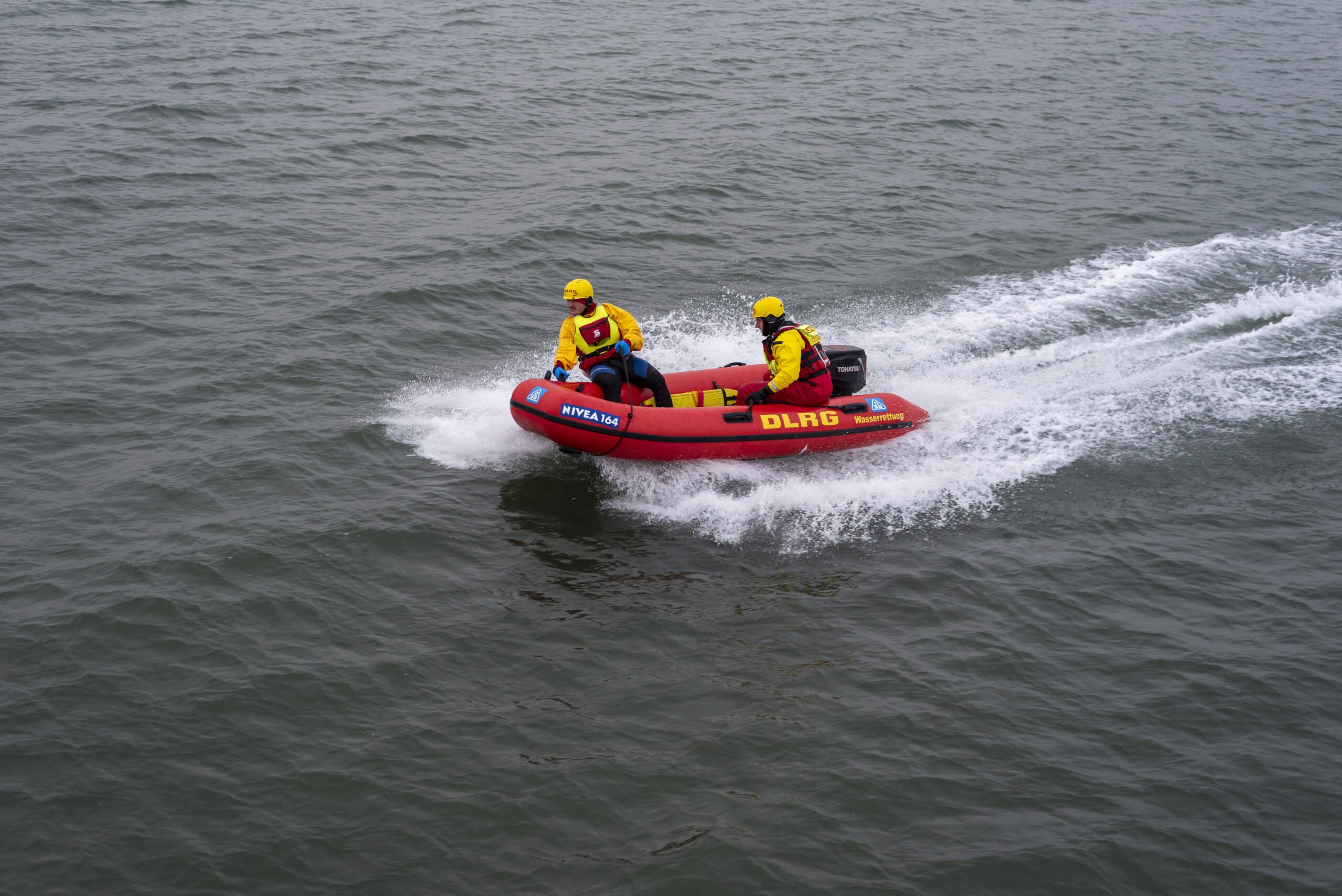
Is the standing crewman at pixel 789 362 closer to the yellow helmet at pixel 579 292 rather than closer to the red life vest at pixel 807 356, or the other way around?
the red life vest at pixel 807 356

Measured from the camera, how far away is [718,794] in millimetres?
6605

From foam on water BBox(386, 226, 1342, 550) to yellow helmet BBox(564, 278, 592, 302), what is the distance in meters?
1.46

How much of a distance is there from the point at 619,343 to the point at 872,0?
20.9 meters

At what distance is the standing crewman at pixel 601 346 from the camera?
10148 mm

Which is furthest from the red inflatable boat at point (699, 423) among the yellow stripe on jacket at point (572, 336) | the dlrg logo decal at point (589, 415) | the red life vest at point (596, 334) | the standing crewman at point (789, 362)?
the red life vest at point (596, 334)

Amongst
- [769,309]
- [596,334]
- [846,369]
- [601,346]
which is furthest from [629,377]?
[846,369]

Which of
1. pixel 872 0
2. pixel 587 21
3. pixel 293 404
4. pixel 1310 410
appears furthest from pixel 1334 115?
pixel 293 404

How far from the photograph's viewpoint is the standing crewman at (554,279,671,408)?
33.3 ft

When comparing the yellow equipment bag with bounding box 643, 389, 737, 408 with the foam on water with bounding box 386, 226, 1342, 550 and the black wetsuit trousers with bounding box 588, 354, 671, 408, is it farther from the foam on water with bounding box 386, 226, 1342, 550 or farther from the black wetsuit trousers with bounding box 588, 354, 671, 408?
the foam on water with bounding box 386, 226, 1342, 550

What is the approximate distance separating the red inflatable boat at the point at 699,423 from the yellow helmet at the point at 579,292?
2.61 feet

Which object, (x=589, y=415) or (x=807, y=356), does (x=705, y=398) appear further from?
(x=589, y=415)

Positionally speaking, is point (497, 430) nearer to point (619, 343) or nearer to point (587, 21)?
point (619, 343)

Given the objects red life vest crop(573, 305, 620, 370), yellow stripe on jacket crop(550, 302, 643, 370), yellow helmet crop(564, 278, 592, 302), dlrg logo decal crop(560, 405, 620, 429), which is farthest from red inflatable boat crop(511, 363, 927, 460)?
yellow helmet crop(564, 278, 592, 302)

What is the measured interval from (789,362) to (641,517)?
2.06 m
